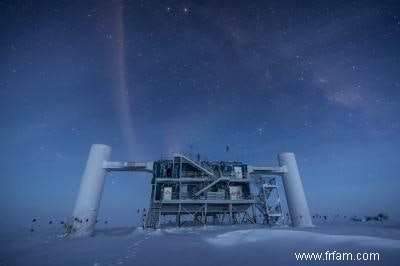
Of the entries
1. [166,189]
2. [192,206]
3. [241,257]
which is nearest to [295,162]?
[192,206]

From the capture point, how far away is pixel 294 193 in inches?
1502

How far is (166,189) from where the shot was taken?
120 feet

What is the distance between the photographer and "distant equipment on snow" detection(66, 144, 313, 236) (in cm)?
3428

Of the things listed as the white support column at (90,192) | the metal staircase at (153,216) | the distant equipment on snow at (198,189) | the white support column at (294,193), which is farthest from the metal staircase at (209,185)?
the white support column at (90,192)

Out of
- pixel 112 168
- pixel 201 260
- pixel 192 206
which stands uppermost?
pixel 112 168

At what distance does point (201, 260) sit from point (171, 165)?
1169 inches

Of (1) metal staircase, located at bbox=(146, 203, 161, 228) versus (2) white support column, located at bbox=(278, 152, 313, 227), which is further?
(2) white support column, located at bbox=(278, 152, 313, 227)

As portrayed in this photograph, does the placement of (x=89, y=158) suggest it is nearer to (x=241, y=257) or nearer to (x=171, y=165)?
(x=171, y=165)

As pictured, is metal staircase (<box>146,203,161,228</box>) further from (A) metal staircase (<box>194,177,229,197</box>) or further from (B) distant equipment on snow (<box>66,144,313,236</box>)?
(A) metal staircase (<box>194,177,229,197</box>)

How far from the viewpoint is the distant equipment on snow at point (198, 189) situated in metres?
34.3

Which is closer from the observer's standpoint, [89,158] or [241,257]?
[241,257]

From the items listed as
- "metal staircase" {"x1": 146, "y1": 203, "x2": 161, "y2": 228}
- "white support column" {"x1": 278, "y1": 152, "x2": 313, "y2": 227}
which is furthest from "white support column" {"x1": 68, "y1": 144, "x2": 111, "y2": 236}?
"white support column" {"x1": 278, "y1": 152, "x2": 313, "y2": 227}

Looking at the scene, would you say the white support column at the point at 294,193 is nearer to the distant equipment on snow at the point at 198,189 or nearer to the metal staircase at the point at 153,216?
the distant equipment on snow at the point at 198,189

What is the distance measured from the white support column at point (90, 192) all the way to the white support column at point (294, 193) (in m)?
30.2
